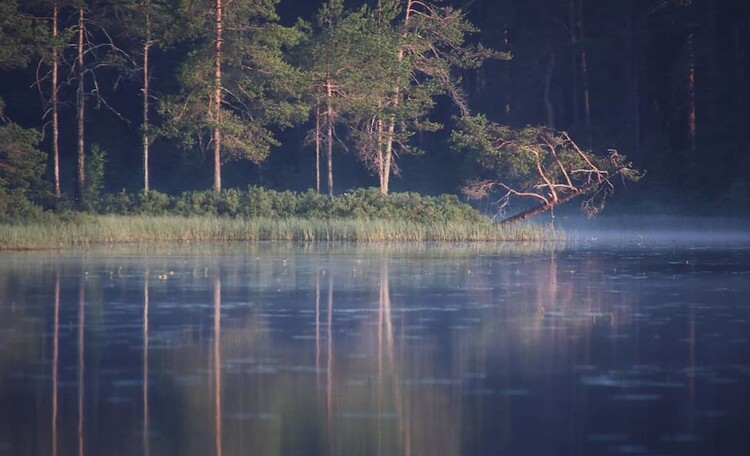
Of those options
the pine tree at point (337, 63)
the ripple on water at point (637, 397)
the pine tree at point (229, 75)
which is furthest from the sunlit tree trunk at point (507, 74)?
the ripple on water at point (637, 397)

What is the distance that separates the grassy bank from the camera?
39.3 metres

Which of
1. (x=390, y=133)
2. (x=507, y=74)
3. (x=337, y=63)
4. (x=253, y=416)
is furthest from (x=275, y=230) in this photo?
(x=253, y=416)

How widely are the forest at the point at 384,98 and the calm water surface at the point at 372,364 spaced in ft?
67.5

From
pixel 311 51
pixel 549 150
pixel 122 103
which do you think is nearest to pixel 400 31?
A: pixel 311 51

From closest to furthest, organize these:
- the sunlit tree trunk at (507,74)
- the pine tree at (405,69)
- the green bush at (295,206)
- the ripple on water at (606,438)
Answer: the ripple on water at (606,438) → the green bush at (295,206) → the pine tree at (405,69) → the sunlit tree trunk at (507,74)

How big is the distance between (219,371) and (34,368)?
191 centimetres

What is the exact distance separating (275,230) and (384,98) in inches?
475

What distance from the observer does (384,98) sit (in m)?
52.4

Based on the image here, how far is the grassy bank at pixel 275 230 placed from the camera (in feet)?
129

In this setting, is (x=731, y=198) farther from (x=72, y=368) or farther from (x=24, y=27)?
(x=72, y=368)

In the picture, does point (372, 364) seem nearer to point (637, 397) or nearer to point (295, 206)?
point (637, 397)

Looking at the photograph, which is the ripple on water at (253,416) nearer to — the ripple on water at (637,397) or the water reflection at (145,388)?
the water reflection at (145,388)

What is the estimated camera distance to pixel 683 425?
405 inches

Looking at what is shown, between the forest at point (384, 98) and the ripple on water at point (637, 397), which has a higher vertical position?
the forest at point (384, 98)
